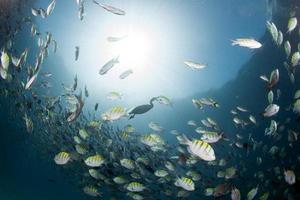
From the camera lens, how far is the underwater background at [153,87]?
14.2 metres

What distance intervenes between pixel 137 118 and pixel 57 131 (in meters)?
44.0

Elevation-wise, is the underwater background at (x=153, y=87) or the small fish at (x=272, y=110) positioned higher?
the small fish at (x=272, y=110)

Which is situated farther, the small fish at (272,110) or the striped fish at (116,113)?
the small fish at (272,110)

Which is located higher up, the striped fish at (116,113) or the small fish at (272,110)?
the striped fish at (116,113)

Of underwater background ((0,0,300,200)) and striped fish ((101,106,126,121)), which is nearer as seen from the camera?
striped fish ((101,106,126,121))

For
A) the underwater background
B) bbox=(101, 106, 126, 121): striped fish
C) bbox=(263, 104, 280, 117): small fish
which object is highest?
bbox=(101, 106, 126, 121): striped fish

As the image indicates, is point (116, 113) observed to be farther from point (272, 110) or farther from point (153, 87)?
point (153, 87)

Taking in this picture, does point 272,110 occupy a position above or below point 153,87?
above

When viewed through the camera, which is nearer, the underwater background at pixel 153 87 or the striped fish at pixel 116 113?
the striped fish at pixel 116 113

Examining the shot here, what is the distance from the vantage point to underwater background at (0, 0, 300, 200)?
46.5 feet

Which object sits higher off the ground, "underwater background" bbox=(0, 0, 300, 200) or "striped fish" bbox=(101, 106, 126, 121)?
"striped fish" bbox=(101, 106, 126, 121)

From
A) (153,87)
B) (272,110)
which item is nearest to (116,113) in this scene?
(272,110)

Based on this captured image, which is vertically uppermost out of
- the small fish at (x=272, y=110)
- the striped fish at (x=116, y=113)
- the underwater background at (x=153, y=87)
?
the striped fish at (x=116, y=113)

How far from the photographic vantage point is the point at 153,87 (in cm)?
4588
